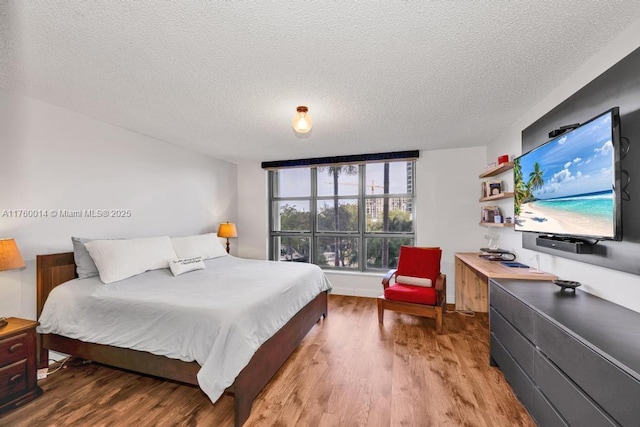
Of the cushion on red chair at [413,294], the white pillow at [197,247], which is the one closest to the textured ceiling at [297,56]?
the white pillow at [197,247]

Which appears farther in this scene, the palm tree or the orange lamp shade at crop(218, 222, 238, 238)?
the orange lamp shade at crop(218, 222, 238, 238)

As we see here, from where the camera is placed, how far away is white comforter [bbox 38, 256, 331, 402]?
67.1 inches

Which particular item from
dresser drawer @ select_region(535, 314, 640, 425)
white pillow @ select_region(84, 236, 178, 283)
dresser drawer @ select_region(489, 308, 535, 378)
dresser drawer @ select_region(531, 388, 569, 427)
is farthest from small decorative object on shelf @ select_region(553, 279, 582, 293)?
white pillow @ select_region(84, 236, 178, 283)

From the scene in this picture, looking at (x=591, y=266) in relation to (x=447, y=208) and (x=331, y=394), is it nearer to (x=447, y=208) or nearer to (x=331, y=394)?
(x=331, y=394)

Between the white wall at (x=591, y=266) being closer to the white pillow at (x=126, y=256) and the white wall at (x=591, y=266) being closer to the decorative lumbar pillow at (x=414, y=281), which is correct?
the decorative lumbar pillow at (x=414, y=281)

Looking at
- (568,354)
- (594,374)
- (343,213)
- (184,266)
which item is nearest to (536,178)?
(568,354)

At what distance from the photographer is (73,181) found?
105 inches

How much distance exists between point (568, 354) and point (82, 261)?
12.2 ft

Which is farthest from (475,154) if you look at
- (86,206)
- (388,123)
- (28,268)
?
(28,268)

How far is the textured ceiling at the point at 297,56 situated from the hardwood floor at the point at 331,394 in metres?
2.44

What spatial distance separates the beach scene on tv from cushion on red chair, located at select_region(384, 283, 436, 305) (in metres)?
1.23

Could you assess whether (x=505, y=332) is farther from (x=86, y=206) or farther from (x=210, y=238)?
(x=86, y=206)

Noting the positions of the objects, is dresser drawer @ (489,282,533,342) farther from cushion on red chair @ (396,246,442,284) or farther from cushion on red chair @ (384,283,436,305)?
cushion on red chair @ (396,246,442,284)

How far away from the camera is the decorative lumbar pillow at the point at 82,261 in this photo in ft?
8.13
